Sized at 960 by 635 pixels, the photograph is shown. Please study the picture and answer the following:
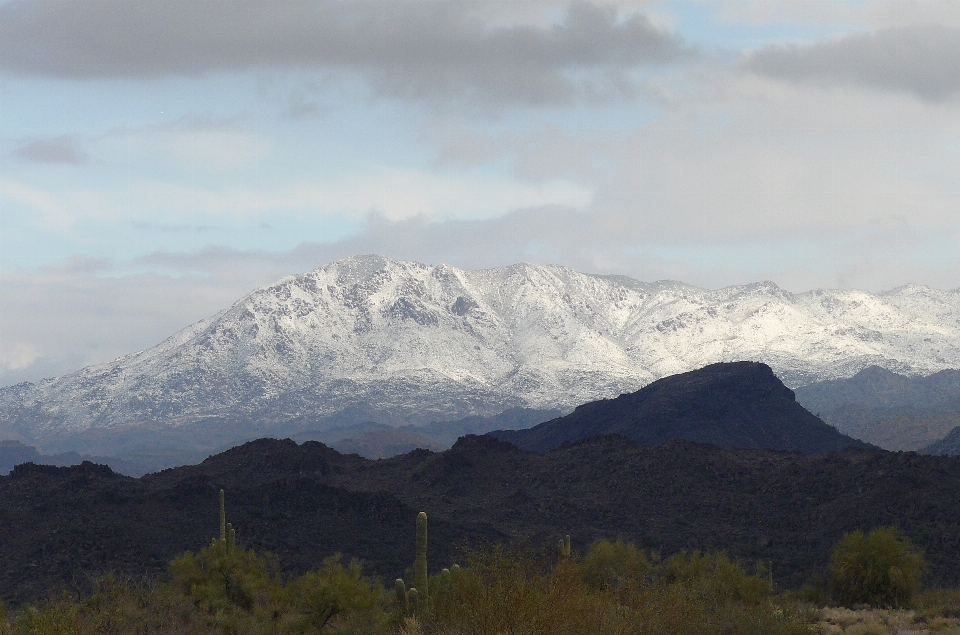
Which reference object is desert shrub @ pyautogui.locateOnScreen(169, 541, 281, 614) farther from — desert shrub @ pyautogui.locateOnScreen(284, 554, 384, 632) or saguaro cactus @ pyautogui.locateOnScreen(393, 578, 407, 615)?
saguaro cactus @ pyautogui.locateOnScreen(393, 578, 407, 615)

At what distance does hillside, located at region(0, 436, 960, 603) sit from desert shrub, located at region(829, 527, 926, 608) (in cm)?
1871

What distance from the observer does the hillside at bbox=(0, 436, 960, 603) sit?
9350cm

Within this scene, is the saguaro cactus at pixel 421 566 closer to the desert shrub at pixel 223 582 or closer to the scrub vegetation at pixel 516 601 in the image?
the scrub vegetation at pixel 516 601

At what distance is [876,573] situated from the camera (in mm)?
64062

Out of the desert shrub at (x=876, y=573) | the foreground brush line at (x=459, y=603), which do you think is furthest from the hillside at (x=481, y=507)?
the foreground brush line at (x=459, y=603)

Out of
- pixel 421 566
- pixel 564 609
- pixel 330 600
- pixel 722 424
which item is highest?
pixel 722 424

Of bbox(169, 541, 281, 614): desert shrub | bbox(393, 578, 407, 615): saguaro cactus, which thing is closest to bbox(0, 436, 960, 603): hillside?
bbox(169, 541, 281, 614): desert shrub

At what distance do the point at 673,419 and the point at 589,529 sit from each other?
8246 cm

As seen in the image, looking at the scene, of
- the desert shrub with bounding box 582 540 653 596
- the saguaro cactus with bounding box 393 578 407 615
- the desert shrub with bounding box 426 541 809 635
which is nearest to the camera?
the desert shrub with bounding box 426 541 809 635

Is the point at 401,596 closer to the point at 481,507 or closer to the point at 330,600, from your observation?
the point at 330,600

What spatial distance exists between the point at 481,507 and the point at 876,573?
204 feet

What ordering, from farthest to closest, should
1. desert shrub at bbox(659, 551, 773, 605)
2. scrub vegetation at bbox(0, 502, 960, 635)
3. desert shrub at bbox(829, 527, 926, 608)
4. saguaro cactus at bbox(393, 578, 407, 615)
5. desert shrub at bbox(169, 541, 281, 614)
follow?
desert shrub at bbox(829, 527, 926, 608)
desert shrub at bbox(169, 541, 281, 614)
desert shrub at bbox(659, 551, 773, 605)
saguaro cactus at bbox(393, 578, 407, 615)
scrub vegetation at bbox(0, 502, 960, 635)

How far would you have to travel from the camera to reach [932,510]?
10119cm

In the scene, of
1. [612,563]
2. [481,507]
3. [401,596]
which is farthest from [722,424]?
[401,596]
